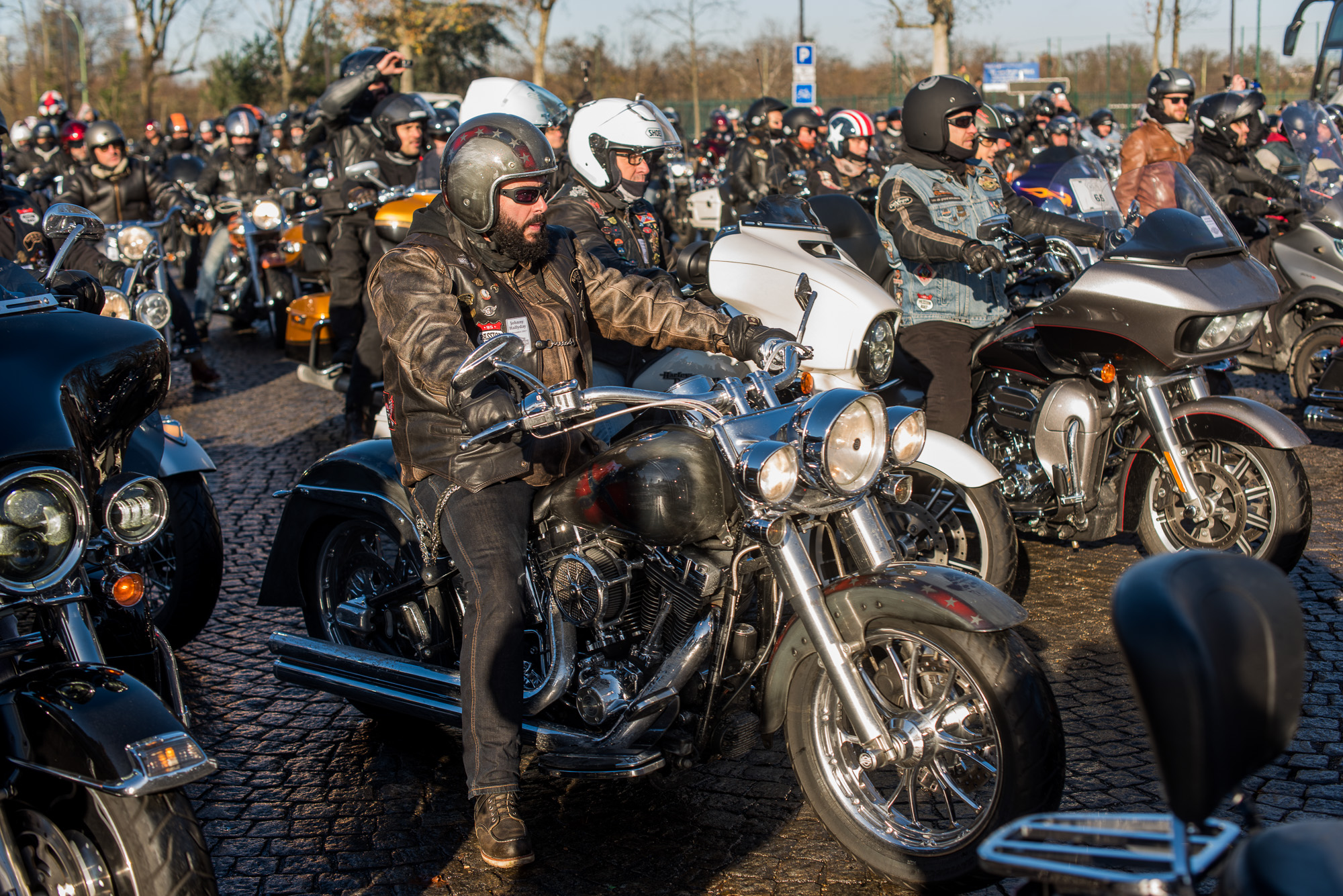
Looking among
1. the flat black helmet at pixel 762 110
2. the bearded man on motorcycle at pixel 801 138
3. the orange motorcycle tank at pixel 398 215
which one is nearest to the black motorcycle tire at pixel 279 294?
the orange motorcycle tank at pixel 398 215

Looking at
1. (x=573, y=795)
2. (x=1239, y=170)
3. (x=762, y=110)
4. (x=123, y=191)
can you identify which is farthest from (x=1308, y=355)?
(x=762, y=110)

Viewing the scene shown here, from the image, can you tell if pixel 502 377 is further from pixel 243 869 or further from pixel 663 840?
pixel 243 869

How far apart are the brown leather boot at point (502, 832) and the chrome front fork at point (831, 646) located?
94 centimetres

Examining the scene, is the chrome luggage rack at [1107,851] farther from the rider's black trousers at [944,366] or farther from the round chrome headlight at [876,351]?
the rider's black trousers at [944,366]

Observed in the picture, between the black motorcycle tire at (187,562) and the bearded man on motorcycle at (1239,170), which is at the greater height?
the bearded man on motorcycle at (1239,170)

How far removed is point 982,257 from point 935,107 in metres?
1.07

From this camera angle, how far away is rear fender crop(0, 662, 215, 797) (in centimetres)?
237

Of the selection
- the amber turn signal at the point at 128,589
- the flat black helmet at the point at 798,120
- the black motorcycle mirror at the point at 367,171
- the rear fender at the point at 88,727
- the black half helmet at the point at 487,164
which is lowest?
the rear fender at the point at 88,727

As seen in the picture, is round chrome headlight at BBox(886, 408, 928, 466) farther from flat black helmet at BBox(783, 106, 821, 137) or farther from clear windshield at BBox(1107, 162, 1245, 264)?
flat black helmet at BBox(783, 106, 821, 137)

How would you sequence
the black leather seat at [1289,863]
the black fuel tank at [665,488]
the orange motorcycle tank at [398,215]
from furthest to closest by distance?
the orange motorcycle tank at [398,215], the black fuel tank at [665,488], the black leather seat at [1289,863]

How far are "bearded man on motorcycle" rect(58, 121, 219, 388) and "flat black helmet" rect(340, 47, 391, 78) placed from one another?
2.26m

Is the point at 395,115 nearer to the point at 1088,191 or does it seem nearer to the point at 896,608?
the point at 1088,191

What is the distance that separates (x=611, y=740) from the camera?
10.9 ft

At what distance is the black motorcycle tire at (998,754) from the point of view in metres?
2.78
